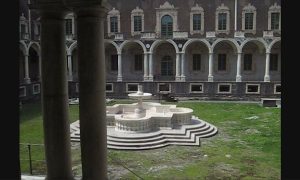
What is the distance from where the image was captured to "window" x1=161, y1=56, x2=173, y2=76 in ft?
112

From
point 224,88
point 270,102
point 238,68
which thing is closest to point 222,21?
point 238,68

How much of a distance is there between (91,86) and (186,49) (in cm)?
2922

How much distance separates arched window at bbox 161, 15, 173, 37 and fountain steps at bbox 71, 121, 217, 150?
18412mm

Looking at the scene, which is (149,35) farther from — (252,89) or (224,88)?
(252,89)

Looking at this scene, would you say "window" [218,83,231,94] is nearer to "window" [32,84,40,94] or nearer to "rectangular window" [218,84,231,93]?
"rectangular window" [218,84,231,93]

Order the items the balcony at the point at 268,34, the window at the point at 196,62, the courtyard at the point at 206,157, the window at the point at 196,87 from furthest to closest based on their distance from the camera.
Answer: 1. the window at the point at 196,62
2. the window at the point at 196,87
3. the balcony at the point at 268,34
4. the courtyard at the point at 206,157

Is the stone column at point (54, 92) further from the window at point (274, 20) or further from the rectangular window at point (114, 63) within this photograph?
the window at point (274, 20)

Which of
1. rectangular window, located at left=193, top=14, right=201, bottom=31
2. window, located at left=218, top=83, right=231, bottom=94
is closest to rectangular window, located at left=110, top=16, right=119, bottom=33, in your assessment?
rectangular window, located at left=193, top=14, right=201, bottom=31

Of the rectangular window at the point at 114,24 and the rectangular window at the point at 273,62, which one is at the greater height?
the rectangular window at the point at 114,24

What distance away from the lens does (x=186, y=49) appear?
1308 inches

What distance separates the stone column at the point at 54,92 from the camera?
5.14m

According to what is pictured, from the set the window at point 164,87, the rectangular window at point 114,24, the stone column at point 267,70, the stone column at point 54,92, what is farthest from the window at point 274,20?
the stone column at point 54,92

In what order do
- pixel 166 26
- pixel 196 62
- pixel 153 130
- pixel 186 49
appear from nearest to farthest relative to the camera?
pixel 153 130, pixel 186 49, pixel 166 26, pixel 196 62

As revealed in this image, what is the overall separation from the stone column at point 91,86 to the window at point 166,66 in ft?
96.4
